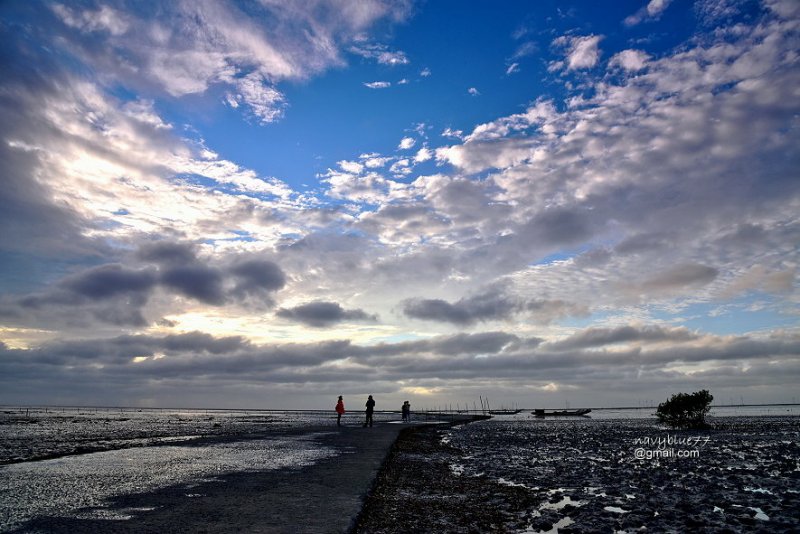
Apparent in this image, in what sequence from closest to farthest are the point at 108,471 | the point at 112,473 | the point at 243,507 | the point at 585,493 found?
the point at 243,507, the point at 585,493, the point at 112,473, the point at 108,471

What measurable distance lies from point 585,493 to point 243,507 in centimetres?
1010

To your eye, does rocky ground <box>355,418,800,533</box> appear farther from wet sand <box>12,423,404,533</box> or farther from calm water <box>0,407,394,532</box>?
calm water <box>0,407,394,532</box>

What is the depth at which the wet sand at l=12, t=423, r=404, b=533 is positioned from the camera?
9.52 metres

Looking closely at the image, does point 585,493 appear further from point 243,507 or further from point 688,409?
point 688,409

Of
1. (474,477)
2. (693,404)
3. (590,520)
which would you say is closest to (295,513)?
(590,520)

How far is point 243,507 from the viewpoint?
11375 mm

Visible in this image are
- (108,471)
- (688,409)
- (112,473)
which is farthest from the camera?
(688,409)

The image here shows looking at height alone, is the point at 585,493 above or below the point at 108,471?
below

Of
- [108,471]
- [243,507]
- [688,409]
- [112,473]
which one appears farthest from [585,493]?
[688,409]

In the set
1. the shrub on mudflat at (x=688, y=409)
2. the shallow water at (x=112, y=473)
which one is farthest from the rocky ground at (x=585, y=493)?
the shrub on mudflat at (x=688, y=409)

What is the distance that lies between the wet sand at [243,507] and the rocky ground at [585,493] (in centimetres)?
86

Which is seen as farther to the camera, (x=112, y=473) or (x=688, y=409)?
(x=688, y=409)

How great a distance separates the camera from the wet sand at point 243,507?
9516mm

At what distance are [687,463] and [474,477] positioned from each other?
1075 centimetres
